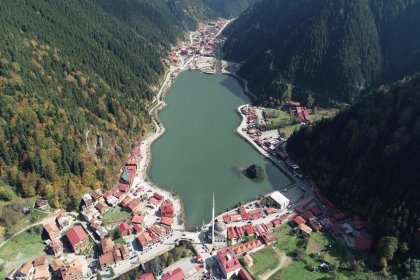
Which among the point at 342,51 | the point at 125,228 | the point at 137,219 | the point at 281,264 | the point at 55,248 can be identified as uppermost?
the point at 342,51

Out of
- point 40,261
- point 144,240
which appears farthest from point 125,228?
point 40,261

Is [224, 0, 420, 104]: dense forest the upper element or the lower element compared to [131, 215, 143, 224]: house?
upper

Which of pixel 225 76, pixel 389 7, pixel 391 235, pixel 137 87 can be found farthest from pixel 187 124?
pixel 389 7

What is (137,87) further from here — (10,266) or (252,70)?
(10,266)

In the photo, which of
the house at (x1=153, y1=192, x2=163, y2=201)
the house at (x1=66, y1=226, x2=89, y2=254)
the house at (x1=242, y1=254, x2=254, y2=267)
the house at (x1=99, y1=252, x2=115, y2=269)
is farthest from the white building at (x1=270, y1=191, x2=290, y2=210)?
the house at (x1=66, y1=226, x2=89, y2=254)

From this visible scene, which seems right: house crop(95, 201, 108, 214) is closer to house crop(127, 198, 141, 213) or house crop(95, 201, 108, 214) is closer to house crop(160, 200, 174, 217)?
house crop(127, 198, 141, 213)

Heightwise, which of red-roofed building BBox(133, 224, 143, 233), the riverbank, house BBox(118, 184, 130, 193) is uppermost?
the riverbank

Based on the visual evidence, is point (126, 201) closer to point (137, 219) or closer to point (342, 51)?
point (137, 219)

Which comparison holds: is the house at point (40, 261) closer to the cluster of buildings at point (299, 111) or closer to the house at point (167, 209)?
the house at point (167, 209)
